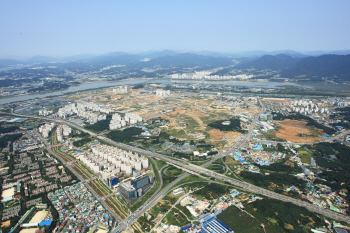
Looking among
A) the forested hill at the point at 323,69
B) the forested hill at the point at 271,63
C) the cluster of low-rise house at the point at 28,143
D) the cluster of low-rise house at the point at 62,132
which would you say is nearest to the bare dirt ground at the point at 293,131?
the cluster of low-rise house at the point at 62,132

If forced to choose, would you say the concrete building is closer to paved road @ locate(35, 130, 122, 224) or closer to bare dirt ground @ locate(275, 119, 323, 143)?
paved road @ locate(35, 130, 122, 224)

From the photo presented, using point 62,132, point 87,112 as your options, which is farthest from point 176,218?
point 87,112

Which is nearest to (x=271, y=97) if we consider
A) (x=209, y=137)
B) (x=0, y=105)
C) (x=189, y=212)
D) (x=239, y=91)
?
(x=239, y=91)

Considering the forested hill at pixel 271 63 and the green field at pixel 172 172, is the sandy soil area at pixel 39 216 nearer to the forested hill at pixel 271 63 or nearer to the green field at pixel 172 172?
the green field at pixel 172 172

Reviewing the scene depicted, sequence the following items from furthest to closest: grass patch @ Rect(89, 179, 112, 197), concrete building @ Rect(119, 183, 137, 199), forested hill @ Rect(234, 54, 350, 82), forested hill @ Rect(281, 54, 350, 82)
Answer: forested hill @ Rect(281, 54, 350, 82), forested hill @ Rect(234, 54, 350, 82), grass patch @ Rect(89, 179, 112, 197), concrete building @ Rect(119, 183, 137, 199)

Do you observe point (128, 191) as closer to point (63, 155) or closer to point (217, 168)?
point (217, 168)

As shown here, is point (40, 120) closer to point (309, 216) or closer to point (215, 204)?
point (215, 204)

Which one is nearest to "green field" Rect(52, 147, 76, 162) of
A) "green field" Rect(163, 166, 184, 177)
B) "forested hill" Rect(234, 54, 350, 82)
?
"green field" Rect(163, 166, 184, 177)
